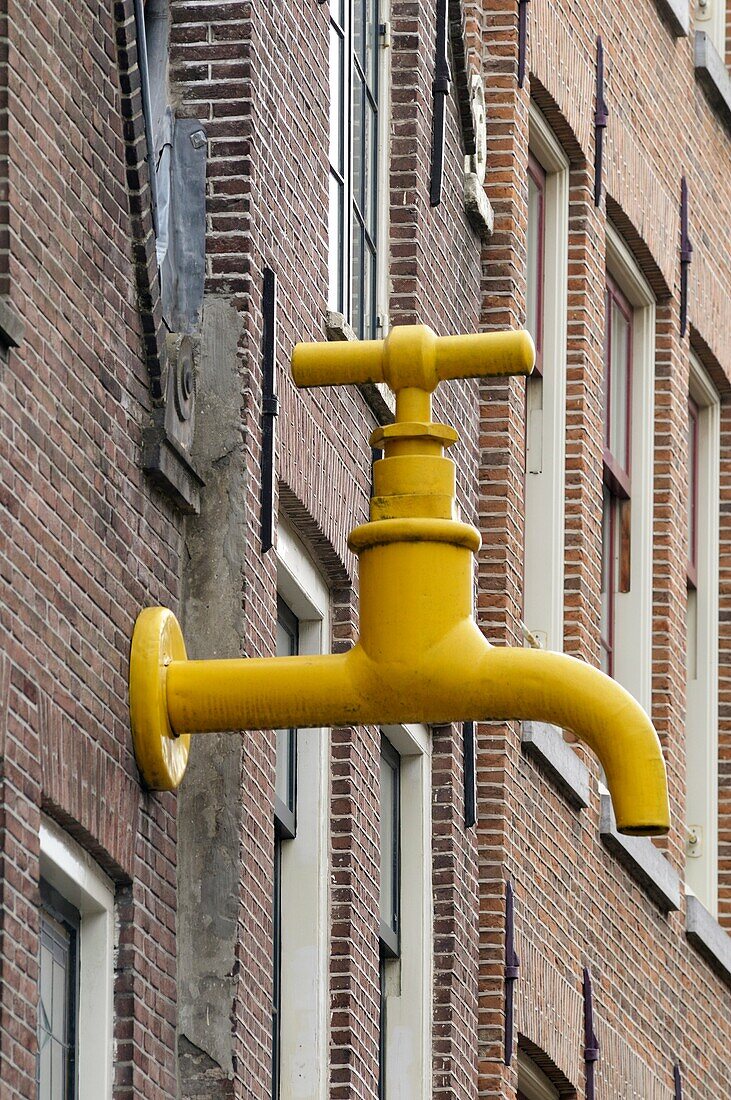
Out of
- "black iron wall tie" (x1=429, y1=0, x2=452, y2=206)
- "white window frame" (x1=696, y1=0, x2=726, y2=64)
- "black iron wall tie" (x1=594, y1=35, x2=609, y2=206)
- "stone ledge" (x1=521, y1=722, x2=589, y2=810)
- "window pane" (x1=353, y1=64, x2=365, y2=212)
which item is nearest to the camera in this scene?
"window pane" (x1=353, y1=64, x2=365, y2=212)

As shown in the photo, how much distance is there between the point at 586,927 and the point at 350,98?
15.3ft

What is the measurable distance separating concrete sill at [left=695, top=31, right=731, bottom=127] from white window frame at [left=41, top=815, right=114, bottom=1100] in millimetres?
11308

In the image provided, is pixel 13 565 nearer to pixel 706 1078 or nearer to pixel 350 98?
pixel 350 98

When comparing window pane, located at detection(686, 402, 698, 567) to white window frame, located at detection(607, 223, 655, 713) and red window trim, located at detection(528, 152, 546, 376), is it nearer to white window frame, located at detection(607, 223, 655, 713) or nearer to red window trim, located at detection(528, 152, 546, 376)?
white window frame, located at detection(607, 223, 655, 713)

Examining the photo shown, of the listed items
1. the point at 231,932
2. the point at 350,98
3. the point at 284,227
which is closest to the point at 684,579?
the point at 350,98

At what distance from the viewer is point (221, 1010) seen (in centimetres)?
912

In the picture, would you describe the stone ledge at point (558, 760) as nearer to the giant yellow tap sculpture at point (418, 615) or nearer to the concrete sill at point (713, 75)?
the concrete sill at point (713, 75)

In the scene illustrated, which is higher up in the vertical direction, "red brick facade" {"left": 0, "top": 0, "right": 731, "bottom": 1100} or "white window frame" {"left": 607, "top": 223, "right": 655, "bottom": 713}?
"white window frame" {"left": 607, "top": 223, "right": 655, "bottom": 713}

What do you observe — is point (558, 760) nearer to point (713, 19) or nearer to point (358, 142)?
point (358, 142)

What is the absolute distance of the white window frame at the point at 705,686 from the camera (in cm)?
1834

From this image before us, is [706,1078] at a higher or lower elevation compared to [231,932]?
higher

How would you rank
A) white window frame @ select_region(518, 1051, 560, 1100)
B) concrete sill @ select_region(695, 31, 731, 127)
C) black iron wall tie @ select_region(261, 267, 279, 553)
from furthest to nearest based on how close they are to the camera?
concrete sill @ select_region(695, 31, 731, 127) → white window frame @ select_region(518, 1051, 560, 1100) → black iron wall tie @ select_region(261, 267, 279, 553)

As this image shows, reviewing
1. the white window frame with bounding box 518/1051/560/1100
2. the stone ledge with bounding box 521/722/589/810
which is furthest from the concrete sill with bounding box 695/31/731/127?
the white window frame with bounding box 518/1051/560/1100

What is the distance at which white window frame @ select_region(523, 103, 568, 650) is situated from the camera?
50.1 feet
